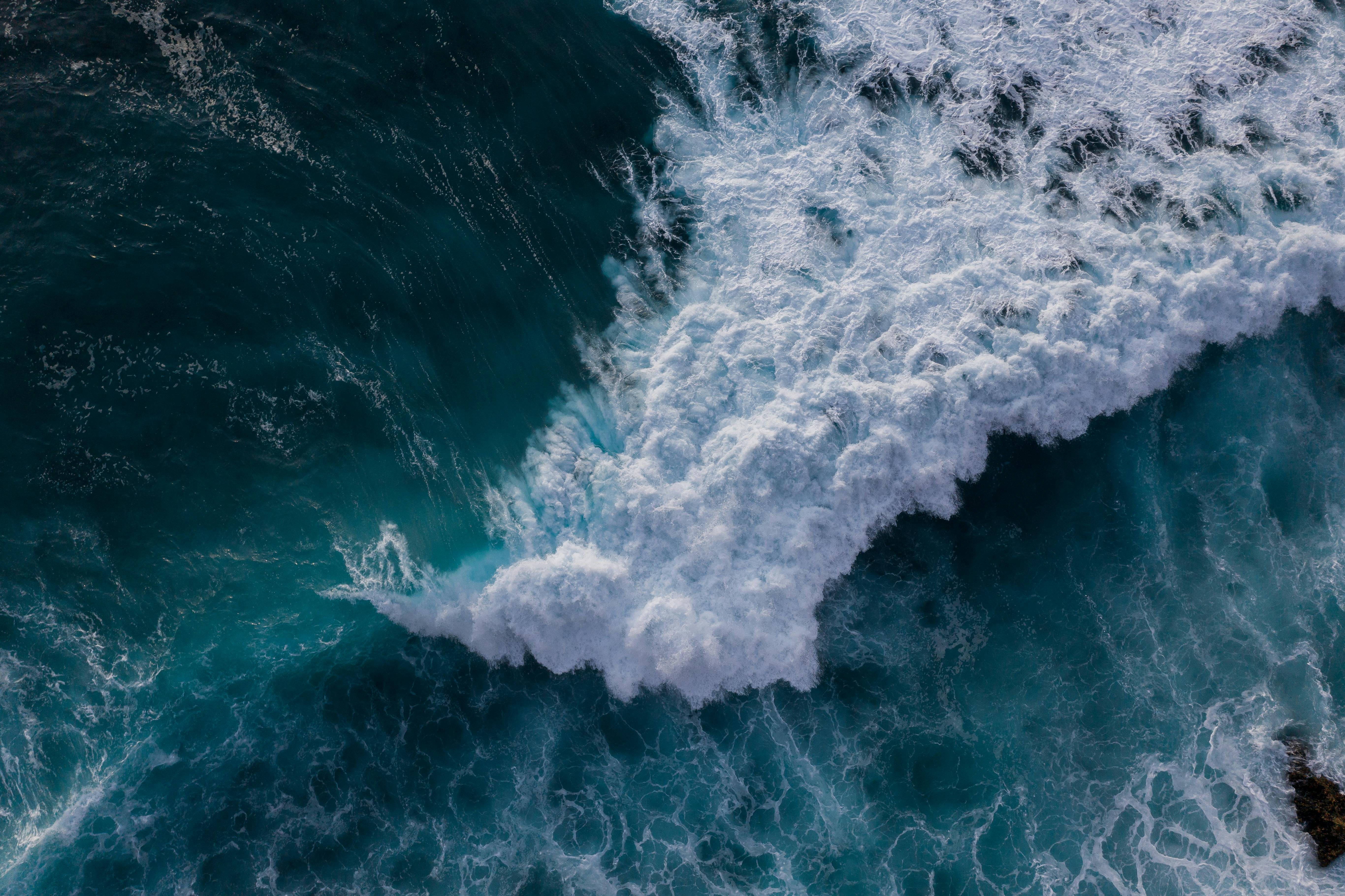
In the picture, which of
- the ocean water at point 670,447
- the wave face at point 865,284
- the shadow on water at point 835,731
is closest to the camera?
the shadow on water at point 835,731

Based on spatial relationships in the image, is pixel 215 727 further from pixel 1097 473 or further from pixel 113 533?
pixel 1097 473

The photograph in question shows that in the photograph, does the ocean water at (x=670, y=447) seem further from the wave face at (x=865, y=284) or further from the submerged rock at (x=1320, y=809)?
the submerged rock at (x=1320, y=809)

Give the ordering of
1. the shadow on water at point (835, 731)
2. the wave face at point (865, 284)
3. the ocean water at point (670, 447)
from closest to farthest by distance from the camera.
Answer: the shadow on water at point (835, 731), the ocean water at point (670, 447), the wave face at point (865, 284)

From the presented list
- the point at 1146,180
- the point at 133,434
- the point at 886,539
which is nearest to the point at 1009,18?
the point at 1146,180

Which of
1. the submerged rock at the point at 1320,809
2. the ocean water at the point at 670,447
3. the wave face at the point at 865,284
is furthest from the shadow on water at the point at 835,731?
→ the wave face at the point at 865,284

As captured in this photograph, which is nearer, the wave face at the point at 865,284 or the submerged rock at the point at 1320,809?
the submerged rock at the point at 1320,809

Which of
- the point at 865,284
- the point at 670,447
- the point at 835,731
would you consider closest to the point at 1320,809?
the point at 835,731

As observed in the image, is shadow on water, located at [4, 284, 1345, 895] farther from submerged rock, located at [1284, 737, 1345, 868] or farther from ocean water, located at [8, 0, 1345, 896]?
submerged rock, located at [1284, 737, 1345, 868]

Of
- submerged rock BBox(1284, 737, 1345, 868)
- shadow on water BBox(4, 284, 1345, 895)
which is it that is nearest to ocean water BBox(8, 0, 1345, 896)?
shadow on water BBox(4, 284, 1345, 895)
